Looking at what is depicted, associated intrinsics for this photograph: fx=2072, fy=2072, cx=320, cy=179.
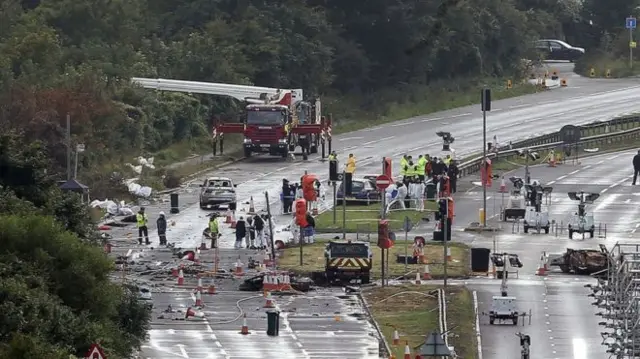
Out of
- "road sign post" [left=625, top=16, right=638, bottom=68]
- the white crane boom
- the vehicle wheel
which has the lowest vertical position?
the vehicle wheel

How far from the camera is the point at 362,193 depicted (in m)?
74.2

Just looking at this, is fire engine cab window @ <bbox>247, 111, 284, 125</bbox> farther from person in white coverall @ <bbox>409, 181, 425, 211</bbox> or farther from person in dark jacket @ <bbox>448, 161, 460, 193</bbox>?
person in white coverall @ <bbox>409, 181, 425, 211</bbox>

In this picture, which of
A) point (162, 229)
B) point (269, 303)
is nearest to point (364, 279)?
A: point (269, 303)

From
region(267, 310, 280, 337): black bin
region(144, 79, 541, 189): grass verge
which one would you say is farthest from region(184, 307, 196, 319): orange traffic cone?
region(144, 79, 541, 189): grass verge

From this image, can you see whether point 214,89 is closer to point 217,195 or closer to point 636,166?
point 217,195

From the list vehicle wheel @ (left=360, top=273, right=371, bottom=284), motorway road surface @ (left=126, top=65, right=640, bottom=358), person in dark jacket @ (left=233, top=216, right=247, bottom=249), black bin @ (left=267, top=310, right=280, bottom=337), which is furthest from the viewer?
person in dark jacket @ (left=233, top=216, right=247, bottom=249)

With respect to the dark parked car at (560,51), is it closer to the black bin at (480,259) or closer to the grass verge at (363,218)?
the grass verge at (363,218)

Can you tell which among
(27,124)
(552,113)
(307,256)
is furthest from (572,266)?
(552,113)

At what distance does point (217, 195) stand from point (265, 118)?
14.2 meters

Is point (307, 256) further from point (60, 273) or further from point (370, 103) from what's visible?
point (370, 103)

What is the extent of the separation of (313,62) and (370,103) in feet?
12.5

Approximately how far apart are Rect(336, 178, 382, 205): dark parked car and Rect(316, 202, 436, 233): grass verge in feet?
1.46

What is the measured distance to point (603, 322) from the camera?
4906 centimetres

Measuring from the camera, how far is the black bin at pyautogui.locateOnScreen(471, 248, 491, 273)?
195 ft
